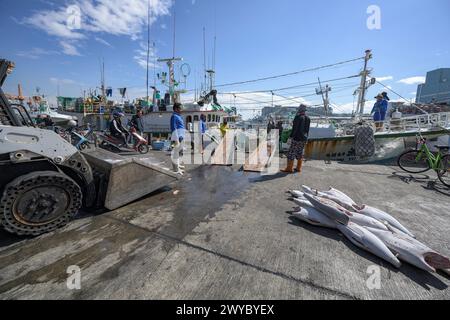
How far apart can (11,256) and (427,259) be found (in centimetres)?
471

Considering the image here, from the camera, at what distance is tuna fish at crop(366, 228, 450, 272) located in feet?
6.80

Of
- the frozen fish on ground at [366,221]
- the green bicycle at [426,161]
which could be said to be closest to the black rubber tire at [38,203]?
the frozen fish on ground at [366,221]

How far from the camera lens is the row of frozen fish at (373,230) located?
2.13 metres

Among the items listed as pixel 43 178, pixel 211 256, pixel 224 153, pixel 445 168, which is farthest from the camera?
pixel 224 153

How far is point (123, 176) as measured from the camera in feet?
11.0

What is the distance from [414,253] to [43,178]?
459 centimetres

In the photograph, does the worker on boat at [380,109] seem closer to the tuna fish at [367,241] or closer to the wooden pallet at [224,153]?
the wooden pallet at [224,153]

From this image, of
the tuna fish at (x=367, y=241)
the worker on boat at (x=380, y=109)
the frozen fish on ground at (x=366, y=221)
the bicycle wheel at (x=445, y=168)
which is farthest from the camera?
the worker on boat at (x=380, y=109)

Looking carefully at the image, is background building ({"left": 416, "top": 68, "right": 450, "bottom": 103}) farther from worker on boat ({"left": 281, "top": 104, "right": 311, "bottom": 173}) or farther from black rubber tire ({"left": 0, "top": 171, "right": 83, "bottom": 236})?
black rubber tire ({"left": 0, "top": 171, "right": 83, "bottom": 236})

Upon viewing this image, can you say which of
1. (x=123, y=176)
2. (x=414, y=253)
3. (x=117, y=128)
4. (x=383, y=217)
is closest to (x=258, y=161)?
(x=383, y=217)

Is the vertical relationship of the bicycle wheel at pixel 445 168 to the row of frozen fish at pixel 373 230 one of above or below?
above

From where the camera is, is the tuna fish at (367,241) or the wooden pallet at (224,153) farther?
the wooden pallet at (224,153)

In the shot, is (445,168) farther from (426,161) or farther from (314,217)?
(314,217)
